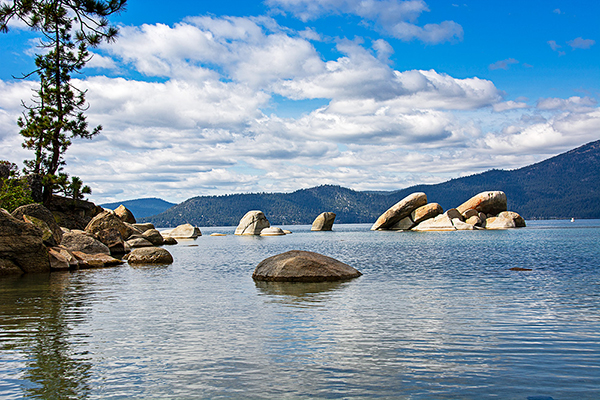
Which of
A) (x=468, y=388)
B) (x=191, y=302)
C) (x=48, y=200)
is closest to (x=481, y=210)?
(x=48, y=200)

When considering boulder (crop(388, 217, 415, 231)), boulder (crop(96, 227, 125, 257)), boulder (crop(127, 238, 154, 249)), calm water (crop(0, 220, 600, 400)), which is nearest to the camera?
calm water (crop(0, 220, 600, 400))

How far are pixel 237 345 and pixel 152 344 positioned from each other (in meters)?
1.54

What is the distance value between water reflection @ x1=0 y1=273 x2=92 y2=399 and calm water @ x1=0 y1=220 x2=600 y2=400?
3 cm

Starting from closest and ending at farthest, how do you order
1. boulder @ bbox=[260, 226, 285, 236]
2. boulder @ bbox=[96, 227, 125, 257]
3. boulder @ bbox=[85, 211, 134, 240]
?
boulder @ bbox=[85, 211, 134, 240]
boulder @ bbox=[96, 227, 125, 257]
boulder @ bbox=[260, 226, 285, 236]

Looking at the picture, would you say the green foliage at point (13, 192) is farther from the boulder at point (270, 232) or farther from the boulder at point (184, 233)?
the boulder at point (270, 232)

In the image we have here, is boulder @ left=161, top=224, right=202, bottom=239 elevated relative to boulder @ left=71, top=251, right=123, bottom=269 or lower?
elevated

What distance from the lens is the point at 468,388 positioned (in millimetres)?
5941

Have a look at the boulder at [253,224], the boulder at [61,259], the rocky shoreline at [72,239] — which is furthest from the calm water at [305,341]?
the boulder at [253,224]

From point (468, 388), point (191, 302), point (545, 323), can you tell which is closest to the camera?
point (468, 388)

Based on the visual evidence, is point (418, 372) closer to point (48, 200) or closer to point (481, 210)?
point (48, 200)

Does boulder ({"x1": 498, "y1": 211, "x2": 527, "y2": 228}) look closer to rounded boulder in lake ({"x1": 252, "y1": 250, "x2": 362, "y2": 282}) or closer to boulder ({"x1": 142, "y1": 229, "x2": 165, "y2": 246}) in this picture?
boulder ({"x1": 142, "y1": 229, "x2": 165, "y2": 246})

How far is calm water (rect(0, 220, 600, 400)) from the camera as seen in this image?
6.10 meters

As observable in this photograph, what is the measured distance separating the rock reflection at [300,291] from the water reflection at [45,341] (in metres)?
5.26

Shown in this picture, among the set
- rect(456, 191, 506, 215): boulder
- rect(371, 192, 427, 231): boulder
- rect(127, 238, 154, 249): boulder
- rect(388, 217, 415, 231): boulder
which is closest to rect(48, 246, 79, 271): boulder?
rect(127, 238, 154, 249): boulder
